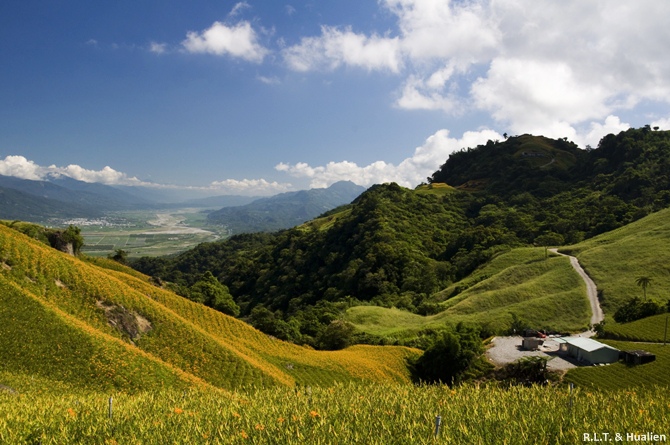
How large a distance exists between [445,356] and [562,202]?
15548 cm

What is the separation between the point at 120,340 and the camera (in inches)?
1049

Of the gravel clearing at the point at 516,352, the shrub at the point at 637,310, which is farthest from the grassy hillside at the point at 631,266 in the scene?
the gravel clearing at the point at 516,352

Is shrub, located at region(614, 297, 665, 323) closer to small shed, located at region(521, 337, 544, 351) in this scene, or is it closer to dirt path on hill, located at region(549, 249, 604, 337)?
dirt path on hill, located at region(549, 249, 604, 337)

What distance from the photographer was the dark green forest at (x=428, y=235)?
4500 inches

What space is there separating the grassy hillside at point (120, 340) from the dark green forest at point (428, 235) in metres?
33.1

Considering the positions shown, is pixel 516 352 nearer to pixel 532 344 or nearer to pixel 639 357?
pixel 532 344

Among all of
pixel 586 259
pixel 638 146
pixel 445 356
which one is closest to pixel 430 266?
pixel 586 259

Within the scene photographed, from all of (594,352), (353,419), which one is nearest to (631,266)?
(594,352)

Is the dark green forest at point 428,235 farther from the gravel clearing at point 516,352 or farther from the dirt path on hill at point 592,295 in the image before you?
the gravel clearing at point 516,352

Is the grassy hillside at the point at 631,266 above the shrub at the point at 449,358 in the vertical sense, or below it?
above

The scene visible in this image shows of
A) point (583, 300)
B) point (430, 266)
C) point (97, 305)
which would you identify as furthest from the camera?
point (430, 266)

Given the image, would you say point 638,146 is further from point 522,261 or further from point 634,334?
point 634,334

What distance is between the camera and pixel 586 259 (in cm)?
8500

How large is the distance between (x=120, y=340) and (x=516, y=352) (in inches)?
1854
